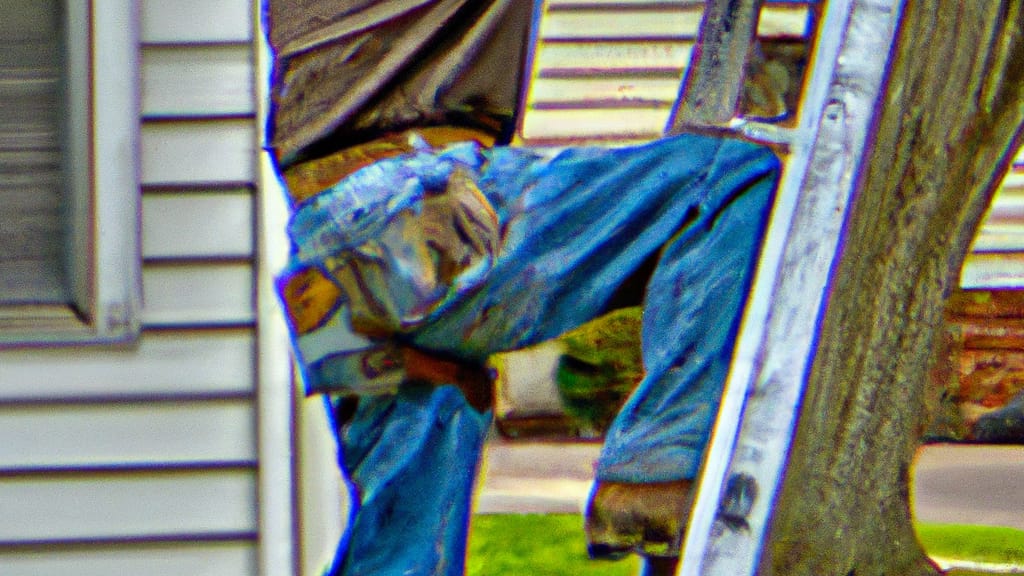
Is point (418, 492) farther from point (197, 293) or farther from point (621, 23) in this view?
point (621, 23)

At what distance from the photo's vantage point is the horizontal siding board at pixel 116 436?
221 cm

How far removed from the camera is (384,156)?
1434 mm

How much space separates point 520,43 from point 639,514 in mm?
614

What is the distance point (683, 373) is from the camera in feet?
3.83

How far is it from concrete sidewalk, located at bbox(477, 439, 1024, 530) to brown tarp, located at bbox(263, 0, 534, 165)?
4.92ft

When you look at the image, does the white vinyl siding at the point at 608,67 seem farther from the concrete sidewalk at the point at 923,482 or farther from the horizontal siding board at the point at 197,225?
the horizontal siding board at the point at 197,225

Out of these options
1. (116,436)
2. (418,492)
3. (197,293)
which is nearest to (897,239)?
(418,492)

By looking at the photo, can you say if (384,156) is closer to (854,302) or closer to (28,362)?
(854,302)

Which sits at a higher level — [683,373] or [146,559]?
[683,373]

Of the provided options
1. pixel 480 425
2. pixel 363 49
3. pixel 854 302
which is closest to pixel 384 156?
pixel 363 49

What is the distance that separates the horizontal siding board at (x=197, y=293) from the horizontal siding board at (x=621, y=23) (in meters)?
1.77

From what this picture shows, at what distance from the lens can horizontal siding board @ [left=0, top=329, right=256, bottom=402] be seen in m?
2.20

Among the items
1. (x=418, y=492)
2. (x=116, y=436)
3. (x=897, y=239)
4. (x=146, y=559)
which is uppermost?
(x=897, y=239)

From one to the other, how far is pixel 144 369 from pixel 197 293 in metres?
0.17
